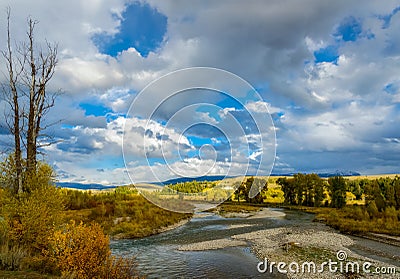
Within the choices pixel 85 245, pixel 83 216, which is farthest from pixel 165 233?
pixel 85 245

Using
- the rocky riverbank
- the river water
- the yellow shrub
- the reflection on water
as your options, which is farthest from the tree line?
the yellow shrub

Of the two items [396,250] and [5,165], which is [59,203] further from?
[396,250]

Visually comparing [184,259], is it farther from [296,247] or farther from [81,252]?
[81,252]

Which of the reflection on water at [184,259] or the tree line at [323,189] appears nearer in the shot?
the reflection on water at [184,259]

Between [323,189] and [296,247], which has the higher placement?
[323,189]

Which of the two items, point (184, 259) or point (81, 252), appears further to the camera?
point (184, 259)

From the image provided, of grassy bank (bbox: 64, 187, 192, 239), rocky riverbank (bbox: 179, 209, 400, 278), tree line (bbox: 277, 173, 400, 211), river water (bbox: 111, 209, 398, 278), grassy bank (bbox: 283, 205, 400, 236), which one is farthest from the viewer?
tree line (bbox: 277, 173, 400, 211)

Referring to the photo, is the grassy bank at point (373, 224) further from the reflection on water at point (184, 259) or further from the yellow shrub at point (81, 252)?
the yellow shrub at point (81, 252)

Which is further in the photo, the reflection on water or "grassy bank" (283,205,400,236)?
"grassy bank" (283,205,400,236)

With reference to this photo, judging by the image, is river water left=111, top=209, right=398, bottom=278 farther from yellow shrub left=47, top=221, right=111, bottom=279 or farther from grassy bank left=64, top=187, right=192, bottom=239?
yellow shrub left=47, top=221, right=111, bottom=279

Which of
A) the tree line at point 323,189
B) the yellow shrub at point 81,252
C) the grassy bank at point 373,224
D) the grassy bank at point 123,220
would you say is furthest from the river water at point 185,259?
the tree line at point 323,189

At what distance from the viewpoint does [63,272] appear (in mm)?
11398

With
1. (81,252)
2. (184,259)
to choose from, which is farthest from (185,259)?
(81,252)

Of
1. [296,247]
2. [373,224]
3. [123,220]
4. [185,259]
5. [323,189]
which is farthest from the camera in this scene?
[323,189]
